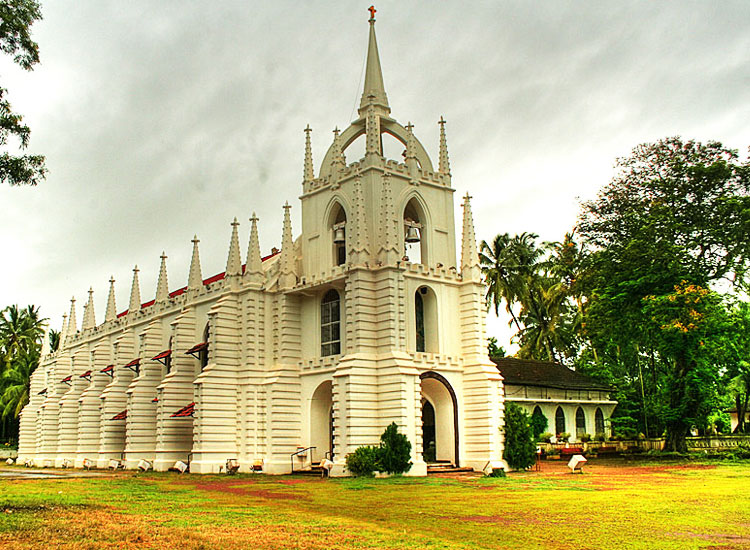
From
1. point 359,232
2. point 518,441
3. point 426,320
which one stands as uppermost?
point 359,232

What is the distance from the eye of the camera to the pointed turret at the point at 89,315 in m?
58.2

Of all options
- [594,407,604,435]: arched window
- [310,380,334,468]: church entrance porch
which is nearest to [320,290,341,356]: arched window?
[310,380,334,468]: church entrance porch

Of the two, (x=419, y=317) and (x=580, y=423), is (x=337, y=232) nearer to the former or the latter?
(x=419, y=317)

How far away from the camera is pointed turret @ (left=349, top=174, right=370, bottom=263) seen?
33219 mm

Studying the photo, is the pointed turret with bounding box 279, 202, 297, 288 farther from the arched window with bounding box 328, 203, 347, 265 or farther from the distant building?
the distant building

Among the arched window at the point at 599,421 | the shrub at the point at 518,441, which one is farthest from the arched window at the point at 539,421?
the shrub at the point at 518,441

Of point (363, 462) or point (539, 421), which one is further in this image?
point (539, 421)

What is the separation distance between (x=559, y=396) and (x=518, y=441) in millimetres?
17569

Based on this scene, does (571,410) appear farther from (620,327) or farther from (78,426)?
(78,426)

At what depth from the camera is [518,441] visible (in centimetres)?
3303

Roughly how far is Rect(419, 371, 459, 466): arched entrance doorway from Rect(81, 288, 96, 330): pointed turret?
32692mm

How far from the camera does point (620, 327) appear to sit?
42031 millimetres

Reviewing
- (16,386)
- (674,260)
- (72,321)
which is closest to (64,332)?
(72,321)

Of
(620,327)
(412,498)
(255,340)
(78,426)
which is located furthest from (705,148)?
(78,426)
